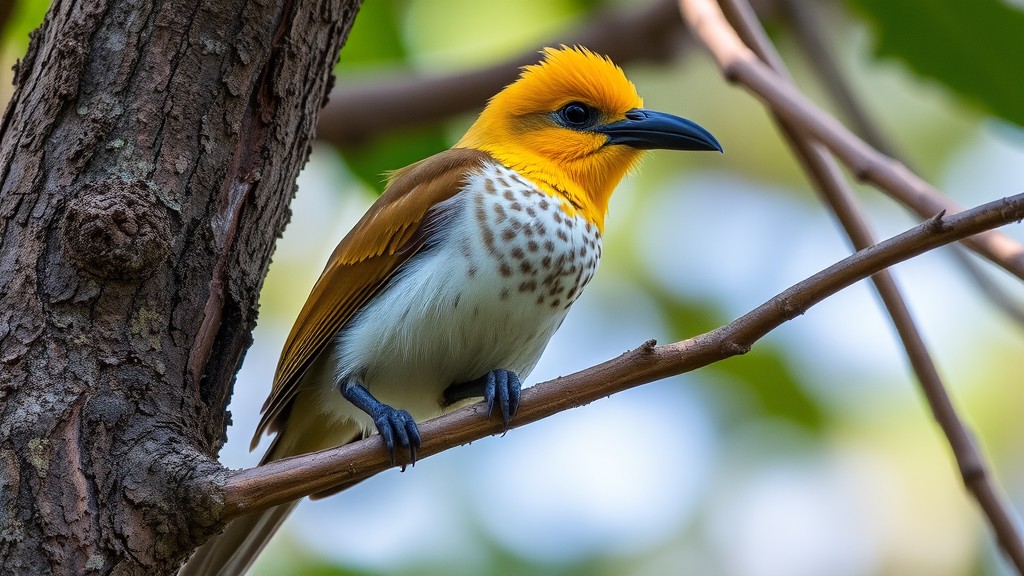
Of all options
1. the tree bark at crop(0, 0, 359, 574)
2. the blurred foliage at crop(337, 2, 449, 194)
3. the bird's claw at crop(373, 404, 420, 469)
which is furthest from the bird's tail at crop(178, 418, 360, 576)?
the blurred foliage at crop(337, 2, 449, 194)

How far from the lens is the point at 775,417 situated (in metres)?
7.71

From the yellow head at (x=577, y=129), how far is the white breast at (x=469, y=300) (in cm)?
35

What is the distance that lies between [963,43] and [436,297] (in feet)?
8.09

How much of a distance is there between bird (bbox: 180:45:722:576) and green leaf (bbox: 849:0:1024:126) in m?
1.11

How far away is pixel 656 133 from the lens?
4.38 meters

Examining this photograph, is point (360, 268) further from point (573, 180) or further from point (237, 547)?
point (237, 547)

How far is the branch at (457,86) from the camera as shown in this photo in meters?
5.32

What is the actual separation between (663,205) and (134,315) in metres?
6.04

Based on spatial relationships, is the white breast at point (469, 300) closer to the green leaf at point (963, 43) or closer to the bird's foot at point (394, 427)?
the bird's foot at point (394, 427)

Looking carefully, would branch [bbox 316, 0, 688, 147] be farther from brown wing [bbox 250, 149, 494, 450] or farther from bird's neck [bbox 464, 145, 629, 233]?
brown wing [bbox 250, 149, 494, 450]

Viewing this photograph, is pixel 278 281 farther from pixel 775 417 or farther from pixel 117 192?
pixel 117 192

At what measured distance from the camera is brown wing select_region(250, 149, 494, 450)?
381 centimetres

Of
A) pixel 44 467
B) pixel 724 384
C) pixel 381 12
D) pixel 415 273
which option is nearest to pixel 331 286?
pixel 415 273

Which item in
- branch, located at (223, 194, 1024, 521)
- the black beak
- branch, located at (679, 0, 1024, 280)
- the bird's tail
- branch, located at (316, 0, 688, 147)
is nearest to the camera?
branch, located at (223, 194, 1024, 521)
